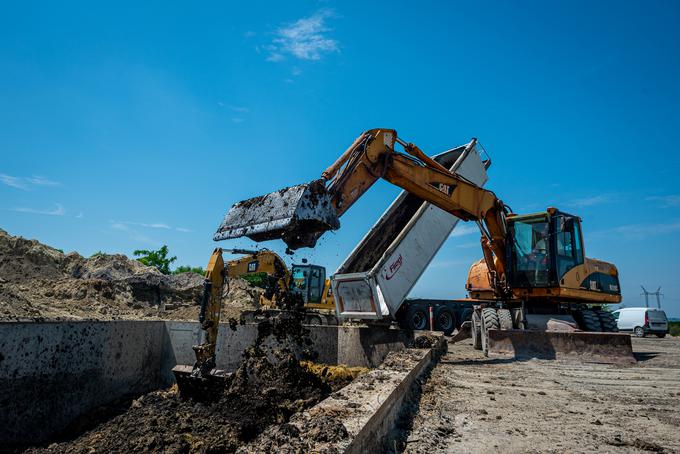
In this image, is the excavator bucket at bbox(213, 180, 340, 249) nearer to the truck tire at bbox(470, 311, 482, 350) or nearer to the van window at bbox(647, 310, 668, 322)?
the truck tire at bbox(470, 311, 482, 350)

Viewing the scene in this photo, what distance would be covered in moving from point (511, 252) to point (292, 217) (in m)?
6.40

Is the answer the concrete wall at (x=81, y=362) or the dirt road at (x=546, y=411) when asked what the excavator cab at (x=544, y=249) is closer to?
the dirt road at (x=546, y=411)

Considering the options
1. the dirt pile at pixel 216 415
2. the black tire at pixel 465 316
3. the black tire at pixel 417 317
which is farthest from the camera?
the black tire at pixel 465 316

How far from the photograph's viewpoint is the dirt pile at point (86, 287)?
Answer: 34.3 ft

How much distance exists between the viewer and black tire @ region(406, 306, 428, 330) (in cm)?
1223

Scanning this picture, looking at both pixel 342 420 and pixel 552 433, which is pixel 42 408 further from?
pixel 552 433

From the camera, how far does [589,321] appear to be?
870 cm

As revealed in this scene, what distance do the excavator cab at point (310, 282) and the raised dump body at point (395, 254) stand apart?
6.44m

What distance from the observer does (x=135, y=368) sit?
516 cm

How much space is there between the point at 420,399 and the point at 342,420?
6.05 ft

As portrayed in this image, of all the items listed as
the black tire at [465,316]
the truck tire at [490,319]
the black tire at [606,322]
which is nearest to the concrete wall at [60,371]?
the truck tire at [490,319]

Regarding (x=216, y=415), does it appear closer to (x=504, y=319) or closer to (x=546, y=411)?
(x=546, y=411)

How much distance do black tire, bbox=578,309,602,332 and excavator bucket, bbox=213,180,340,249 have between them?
7037 mm

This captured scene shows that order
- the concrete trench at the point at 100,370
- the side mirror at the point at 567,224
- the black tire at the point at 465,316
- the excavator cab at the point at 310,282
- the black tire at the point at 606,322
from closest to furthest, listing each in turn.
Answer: the concrete trench at the point at 100,370, the side mirror at the point at 567,224, the black tire at the point at 606,322, the black tire at the point at 465,316, the excavator cab at the point at 310,282
